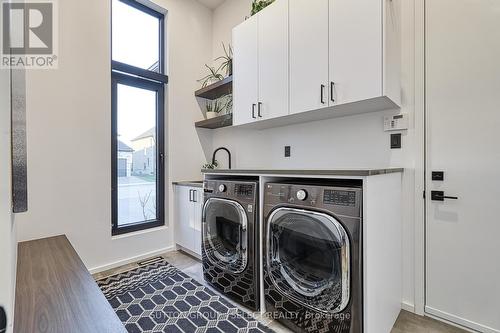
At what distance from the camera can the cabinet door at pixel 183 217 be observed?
8.55 ft

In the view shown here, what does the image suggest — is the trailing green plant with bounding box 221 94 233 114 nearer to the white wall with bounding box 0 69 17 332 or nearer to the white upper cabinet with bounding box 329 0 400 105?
the white upper cabinet with bounding box 329 0 400 105

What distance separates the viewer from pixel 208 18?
Answer: 3.27m

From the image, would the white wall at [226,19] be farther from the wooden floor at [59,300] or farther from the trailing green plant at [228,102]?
the wooden floor at [59,300]

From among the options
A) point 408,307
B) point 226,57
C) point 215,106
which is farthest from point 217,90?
point 408,307

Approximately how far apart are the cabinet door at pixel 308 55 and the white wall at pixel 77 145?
189 cm

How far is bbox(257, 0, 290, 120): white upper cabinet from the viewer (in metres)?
1.90

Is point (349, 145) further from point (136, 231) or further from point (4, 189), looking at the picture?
point (136, 231)

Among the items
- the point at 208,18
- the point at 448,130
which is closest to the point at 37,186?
the point at 208,18

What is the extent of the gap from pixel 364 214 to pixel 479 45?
137 cm

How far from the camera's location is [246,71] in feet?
7.32

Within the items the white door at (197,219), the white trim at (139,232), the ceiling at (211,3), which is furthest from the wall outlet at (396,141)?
the ceiling at (211,3)

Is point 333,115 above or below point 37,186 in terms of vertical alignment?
above

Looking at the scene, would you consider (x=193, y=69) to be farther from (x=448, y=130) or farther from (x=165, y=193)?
(x=448, y=130)

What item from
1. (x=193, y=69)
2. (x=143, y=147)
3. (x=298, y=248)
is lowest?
(x=298, y=248)
